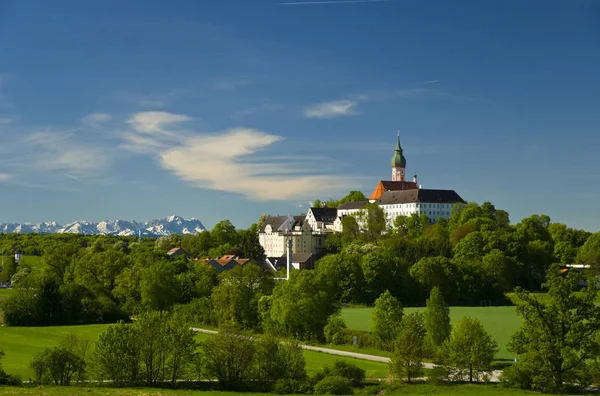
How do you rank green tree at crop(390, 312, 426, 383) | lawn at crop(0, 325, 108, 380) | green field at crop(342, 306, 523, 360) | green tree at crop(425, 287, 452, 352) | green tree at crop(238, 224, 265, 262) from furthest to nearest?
green tree at crop(238, 224, 265, 262), green field at crop(342, 306, 523, 360), green tree at crop(425, 287, 452, 352), lawn at crop(0, 325, 108, 380), green tree at crop(390, 312, 426, 383)

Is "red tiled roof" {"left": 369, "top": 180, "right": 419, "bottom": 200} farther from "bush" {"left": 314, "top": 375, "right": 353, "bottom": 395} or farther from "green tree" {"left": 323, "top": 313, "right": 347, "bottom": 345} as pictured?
"bush" {"left": 314, "top": 375, "right": 353, "bottom": 395}

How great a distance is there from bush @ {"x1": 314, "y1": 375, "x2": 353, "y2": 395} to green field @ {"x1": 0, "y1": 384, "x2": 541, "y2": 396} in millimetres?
655

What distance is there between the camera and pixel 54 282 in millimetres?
76188

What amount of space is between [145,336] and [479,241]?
234ft

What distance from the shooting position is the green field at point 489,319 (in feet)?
199

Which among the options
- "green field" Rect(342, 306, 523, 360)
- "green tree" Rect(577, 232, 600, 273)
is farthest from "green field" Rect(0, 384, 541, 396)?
"green tree" Rect(577, 232, 600, 273)

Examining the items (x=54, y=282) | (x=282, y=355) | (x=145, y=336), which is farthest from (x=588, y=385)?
(x=54, y=282)

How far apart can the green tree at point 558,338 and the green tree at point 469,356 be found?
6.38 ft

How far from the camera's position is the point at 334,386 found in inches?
1565

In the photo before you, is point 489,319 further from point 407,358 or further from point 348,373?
point 348,373

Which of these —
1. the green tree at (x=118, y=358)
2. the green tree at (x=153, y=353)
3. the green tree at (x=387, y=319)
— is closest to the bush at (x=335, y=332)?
the green tree at (x=387, y=319)

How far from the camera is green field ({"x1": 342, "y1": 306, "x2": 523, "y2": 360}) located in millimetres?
60656

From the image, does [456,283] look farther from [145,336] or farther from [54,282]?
[145,336]

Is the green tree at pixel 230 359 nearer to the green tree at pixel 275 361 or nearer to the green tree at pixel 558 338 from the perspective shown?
the green tree at pixel 275 361
